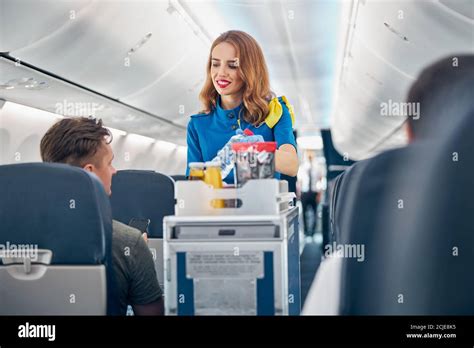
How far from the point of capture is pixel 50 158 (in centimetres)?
217

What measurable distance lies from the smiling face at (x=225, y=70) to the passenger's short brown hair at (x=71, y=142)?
0.44m

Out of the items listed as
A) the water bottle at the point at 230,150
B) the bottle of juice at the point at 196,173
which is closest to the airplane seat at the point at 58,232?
the bottle of juice at the point at 196,173

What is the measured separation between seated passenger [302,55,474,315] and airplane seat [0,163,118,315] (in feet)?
2.20

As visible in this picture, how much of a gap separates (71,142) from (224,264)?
0.78m

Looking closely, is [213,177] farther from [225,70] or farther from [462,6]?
[462,6]

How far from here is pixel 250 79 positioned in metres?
2.32

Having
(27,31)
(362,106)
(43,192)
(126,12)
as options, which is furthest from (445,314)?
(362,106)

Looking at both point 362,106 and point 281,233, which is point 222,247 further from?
point 362,106

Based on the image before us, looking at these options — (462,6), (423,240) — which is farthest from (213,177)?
(462,6)

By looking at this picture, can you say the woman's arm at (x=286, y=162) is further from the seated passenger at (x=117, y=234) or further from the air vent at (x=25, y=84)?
the air vent at (x=25, y=84)

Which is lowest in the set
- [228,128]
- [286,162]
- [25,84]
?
[286,162]

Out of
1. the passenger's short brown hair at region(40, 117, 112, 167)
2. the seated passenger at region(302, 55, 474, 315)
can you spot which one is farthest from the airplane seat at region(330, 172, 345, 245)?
the passenger's short brown hair at region(40, 117, 112, 167)

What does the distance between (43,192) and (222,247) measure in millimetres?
551

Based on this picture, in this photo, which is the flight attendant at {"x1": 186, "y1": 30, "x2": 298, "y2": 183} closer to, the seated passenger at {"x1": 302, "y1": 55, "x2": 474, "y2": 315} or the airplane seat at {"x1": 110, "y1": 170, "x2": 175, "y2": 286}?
the airplane seat at {"x1": 110, "y1": 170, "x2": 175, "y2": 286}
